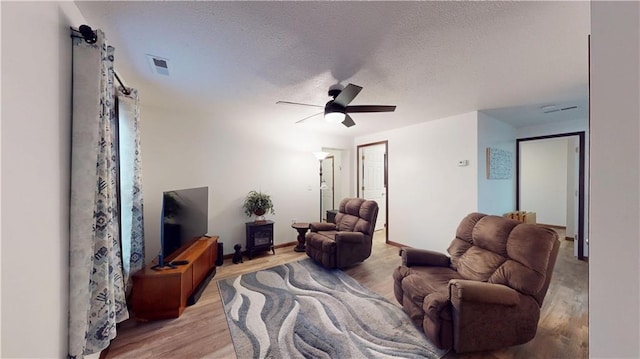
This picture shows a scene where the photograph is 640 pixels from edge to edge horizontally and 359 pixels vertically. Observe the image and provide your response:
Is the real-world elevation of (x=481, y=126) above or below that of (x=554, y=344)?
above

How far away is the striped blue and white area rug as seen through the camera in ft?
5.72

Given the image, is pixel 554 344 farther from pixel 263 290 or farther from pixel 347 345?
pixel 263 290

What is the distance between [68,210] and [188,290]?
5.03 ft

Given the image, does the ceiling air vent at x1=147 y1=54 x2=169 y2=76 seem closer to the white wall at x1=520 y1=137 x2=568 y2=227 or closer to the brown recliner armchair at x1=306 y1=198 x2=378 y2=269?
the brown recliner armchair at x1=306 y1=198 x2=378 y2=269

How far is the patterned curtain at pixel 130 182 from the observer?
203cm

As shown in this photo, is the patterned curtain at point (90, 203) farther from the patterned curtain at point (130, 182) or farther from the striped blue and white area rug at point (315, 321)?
the striped blue and white area rug at point (315, 321)

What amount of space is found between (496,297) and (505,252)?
0.50 metres

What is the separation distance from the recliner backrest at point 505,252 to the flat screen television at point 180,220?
115 inches

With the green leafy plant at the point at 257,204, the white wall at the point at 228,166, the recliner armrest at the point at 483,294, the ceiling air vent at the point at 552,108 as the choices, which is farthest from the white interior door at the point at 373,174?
the recliner armrest at the point at 483,294

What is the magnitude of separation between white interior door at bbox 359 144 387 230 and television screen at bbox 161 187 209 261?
340 cm

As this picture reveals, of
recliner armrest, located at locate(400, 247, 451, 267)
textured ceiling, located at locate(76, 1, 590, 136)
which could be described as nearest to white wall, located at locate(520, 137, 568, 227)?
textured ceiling, located at locate(76, 1, 590, 136)
